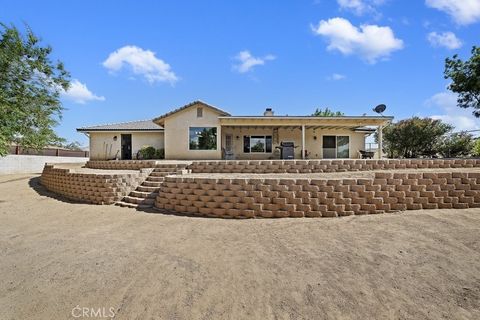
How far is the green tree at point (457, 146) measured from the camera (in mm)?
21750

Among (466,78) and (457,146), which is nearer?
(466,78)

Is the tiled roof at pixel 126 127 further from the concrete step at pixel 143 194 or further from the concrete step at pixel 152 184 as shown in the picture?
the concrete step at pixel 143 194

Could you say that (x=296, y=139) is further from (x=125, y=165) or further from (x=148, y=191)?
(x=148, y=191)

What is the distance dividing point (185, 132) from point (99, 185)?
6.78 m

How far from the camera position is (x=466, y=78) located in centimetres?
1541

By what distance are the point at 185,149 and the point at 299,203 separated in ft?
32.6

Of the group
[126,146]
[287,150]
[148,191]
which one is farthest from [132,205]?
[126,146]

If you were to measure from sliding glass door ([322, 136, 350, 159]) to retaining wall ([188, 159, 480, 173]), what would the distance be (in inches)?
289

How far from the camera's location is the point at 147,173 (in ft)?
32.6

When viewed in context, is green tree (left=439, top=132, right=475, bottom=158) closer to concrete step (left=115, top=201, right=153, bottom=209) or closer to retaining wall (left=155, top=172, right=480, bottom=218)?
retaining wall (left=155, top=172, right=480, bottom=218)

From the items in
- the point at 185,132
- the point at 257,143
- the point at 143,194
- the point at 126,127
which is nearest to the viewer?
the point at 143,194

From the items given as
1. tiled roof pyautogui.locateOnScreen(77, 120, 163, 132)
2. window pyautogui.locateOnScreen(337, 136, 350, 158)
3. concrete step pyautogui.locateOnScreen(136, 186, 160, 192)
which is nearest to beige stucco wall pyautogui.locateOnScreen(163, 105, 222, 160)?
tiled roof pyautogui.locateOnScreen(77, 120, 163, 132)

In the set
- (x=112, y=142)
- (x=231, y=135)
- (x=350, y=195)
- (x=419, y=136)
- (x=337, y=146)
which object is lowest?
(x=350, y=195)

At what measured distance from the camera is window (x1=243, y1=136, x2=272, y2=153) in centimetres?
1662
